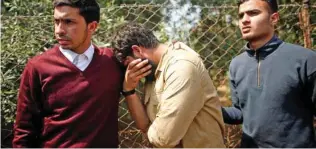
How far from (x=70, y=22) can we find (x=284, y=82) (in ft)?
3.12

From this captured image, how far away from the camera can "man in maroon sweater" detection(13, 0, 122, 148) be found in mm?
1910

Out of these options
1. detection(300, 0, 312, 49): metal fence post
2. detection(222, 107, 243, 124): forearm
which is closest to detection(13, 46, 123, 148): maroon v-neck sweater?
detection(222, 107, 243, 124): forearm

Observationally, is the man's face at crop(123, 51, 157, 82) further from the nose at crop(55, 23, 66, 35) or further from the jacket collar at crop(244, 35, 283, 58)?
the jacket collar at crop(244, 35, 283, 58)

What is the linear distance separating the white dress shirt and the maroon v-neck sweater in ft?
0.09

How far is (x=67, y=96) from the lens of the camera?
1906 millimetres

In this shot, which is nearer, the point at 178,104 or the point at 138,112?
the point at 178,104

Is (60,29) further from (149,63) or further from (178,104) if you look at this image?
(178,104)

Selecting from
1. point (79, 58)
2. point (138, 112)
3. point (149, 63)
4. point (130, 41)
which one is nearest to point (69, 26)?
point (79, 58)

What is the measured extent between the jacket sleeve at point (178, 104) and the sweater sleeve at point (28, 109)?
528mm

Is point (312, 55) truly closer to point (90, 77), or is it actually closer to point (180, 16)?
point (90, 77)

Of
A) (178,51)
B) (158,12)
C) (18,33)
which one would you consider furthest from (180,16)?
(178,51)

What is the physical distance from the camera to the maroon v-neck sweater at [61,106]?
1909 mm

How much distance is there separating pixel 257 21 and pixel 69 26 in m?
0.83

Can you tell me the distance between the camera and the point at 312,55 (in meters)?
1.91
